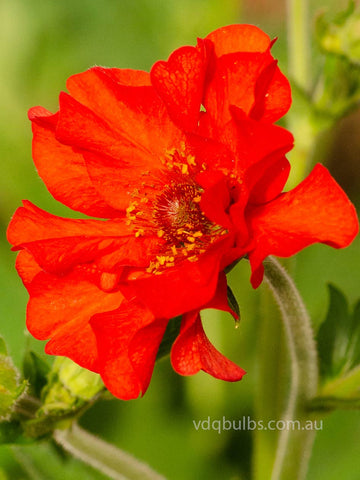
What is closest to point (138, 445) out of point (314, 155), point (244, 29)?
point (314, 155)

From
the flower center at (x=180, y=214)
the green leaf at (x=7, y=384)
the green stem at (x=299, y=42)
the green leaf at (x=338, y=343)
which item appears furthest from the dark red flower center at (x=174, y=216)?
the green stem at (x=299, y=42)

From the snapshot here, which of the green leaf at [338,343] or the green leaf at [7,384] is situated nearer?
the green leaf at [7,384]

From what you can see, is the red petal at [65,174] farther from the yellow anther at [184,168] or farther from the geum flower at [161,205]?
the yellow anther at [184,168]

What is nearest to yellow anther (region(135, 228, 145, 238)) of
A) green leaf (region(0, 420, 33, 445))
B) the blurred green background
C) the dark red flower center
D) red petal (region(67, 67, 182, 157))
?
the dark red flower center

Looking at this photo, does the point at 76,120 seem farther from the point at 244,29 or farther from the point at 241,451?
the point at 241,451

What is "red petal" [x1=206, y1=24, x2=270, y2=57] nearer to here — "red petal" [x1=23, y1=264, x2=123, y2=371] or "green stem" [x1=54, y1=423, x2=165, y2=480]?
"red petal" [x1=23, y1=264, x2=123, y2=371]
